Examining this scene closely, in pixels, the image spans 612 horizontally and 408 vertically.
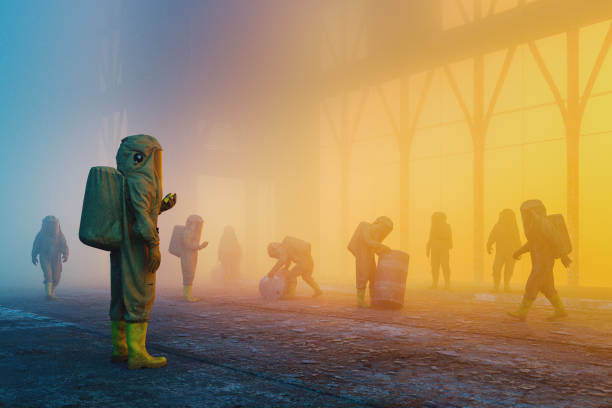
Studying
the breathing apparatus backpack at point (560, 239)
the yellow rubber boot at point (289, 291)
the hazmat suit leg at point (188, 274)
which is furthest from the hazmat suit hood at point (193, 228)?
the breathing apparatus backpack at point (560, 239)

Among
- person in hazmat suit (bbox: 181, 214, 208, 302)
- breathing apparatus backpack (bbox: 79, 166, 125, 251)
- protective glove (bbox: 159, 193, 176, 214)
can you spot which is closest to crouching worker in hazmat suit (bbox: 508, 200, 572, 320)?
protective glove (bbox: 159, 193, 176, 214)

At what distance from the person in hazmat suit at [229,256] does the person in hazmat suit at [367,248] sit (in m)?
7.28

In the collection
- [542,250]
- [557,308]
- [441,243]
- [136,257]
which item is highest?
[441,243]

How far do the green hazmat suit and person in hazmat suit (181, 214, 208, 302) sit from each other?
18.9 ft

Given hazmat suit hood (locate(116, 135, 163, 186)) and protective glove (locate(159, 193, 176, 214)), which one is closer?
hazmat suit hood (locate(116, 135, 163, 186))

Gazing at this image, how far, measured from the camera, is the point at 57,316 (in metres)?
7.46

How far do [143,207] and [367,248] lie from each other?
523 cm

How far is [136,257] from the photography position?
419 cm

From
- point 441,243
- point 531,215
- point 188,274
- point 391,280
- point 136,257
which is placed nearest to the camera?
point 136,257

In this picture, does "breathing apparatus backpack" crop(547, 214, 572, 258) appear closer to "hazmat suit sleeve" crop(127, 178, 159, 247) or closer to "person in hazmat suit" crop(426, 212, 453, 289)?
"person in hazmat suit" crop(426, 212, 453, 289)

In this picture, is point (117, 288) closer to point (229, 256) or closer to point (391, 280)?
point (391, 280)

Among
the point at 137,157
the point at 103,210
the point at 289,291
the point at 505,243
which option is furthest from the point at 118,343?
the point at 505,243

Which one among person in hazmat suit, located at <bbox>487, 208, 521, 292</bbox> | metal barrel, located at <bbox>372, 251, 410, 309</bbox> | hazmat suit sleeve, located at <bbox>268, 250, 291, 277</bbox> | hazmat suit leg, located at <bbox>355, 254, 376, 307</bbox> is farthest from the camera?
person in hazmat suit, located at <bbox>487, 208, 521, 292</bbox>

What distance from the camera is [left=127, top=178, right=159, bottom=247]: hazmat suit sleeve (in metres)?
4.06
